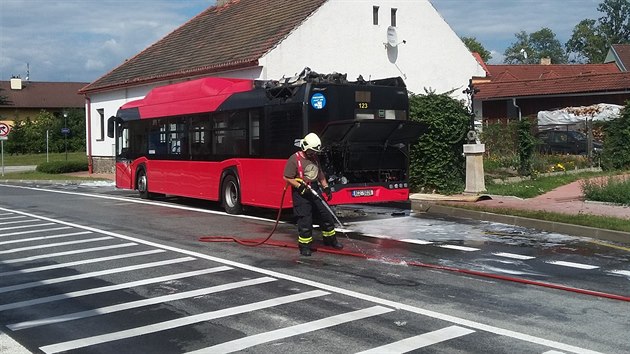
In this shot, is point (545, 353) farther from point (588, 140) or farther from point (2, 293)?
point (588, 140)

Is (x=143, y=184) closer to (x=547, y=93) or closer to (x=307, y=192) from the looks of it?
(x=307, y=192)

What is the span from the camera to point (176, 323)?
677cm

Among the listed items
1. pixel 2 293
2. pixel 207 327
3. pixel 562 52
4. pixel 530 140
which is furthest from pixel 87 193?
pixel 562 52

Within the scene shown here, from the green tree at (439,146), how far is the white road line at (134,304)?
421 inches

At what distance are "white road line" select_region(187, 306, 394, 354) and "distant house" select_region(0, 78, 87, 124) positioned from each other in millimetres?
76006

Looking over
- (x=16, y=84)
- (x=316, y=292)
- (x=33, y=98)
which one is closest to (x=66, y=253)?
(x=316, y=292)

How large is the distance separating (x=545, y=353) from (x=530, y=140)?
16.5m

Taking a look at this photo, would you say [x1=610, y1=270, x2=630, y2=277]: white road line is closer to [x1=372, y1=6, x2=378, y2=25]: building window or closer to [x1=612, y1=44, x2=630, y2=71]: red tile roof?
[x1=372, y1=6, x2=378, y2=25]: building window

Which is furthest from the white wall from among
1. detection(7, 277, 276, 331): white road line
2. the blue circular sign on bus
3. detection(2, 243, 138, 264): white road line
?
detection(7, 277, 276, 331): white road line

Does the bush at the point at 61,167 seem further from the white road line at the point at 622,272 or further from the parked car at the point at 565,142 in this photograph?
the white road line at the point at 622,272

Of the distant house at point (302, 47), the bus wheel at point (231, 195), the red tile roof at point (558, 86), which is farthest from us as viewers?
the red tile roof at point (558, 86)

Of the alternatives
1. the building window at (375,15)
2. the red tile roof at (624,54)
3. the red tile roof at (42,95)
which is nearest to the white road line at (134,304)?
the building window at (375,15)

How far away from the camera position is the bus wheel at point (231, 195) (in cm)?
1634

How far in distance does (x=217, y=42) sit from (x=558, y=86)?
19083mm
